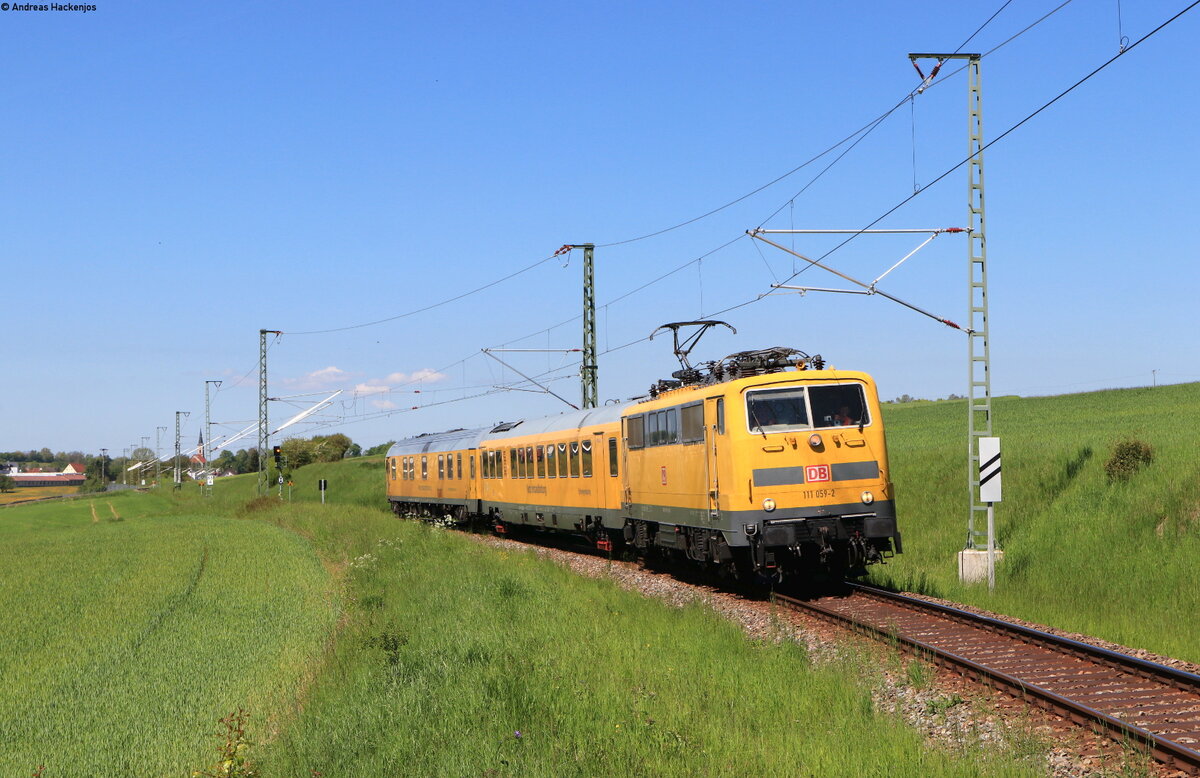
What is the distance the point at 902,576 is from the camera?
61.5ft

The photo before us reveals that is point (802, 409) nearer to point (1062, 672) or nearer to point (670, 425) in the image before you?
point (670, 425)

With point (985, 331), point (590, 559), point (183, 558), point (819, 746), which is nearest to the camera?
point (819, 746)

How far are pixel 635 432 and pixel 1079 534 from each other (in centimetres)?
865

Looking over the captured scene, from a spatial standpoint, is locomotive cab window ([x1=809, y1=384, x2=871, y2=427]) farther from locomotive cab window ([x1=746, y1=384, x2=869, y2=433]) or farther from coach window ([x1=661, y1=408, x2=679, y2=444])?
coach window ([x1=661, y1=408, x2=679, y2=444])

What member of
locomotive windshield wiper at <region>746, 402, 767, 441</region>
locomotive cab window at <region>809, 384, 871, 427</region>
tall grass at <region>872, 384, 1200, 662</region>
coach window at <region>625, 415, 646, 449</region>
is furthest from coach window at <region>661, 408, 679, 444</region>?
tall grass at <region>872, 384, 1200, 662</region>

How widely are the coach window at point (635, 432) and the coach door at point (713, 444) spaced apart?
3703mm

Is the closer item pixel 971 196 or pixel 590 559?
pixel 971 196

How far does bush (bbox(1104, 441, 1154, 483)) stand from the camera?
2252cm

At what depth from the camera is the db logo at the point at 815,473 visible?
15.7 metres

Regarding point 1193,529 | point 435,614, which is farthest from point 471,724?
point 1193,529

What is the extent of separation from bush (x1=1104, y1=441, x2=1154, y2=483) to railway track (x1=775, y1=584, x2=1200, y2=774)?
34.8ft

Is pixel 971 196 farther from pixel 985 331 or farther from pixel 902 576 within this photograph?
pixel 902 576

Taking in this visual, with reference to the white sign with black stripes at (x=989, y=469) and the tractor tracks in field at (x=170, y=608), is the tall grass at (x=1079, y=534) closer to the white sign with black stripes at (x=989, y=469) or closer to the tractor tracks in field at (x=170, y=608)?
the white sign with black stripes at (x=989, y=469)

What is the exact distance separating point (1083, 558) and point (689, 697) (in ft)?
39.6
